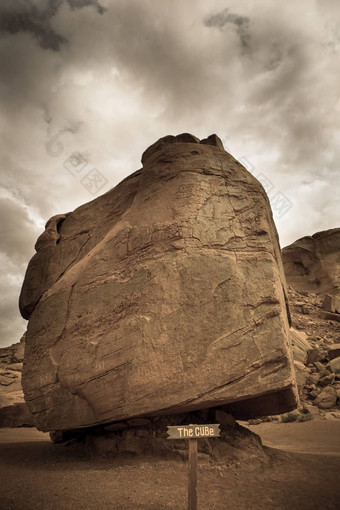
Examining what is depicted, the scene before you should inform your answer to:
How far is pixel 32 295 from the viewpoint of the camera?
9.41 meters

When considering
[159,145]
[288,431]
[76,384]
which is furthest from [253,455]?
[159,145]

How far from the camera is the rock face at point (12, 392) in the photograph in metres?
14.7

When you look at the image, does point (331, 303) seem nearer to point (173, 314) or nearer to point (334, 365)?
point (334, 365)

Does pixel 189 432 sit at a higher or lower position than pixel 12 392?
lower

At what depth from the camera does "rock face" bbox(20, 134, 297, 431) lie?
5934 mm

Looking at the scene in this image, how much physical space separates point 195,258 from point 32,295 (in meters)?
5.40

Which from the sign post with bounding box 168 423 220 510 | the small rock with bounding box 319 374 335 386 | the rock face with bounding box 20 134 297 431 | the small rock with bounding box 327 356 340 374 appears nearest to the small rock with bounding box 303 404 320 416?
Answer: the small rock with bounding box 319 374 335 386

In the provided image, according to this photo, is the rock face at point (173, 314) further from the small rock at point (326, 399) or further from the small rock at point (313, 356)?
the small rock at point (313, 356)

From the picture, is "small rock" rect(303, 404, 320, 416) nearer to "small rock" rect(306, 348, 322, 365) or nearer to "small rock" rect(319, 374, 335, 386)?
"small rock" rect(319, 374, 335, 386)

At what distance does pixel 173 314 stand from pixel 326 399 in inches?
477

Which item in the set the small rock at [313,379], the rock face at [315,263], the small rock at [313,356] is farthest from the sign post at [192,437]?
the rock face at [315,263]

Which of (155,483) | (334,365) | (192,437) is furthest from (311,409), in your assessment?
(192,437)

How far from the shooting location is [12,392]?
17.8 metres

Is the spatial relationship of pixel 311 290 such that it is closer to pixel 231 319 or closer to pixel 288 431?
pixel 288 431
